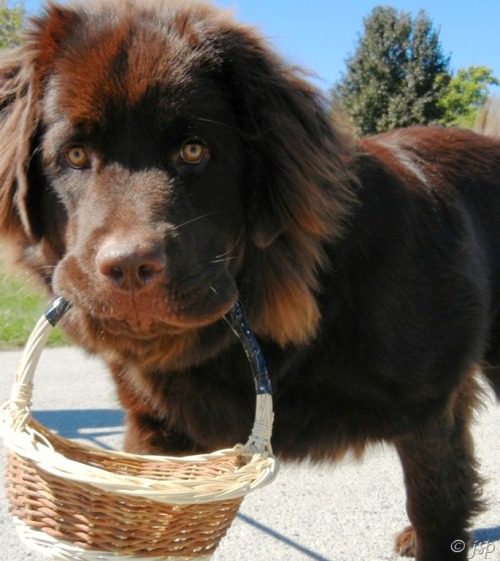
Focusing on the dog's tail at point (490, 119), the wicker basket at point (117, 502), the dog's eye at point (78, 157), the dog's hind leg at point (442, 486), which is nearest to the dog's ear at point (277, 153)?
the dog's eye at point (78, 157)

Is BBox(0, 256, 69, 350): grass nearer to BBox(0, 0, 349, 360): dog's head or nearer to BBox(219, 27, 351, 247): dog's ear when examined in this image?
BBox(0, 0, 349, 360): dog's head

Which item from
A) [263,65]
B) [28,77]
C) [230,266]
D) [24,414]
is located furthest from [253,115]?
[24,414]

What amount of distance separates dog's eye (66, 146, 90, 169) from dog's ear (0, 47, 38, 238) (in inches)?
8.0

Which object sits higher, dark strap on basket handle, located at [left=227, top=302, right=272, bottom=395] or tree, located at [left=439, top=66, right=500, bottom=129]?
dark strap on basket handle, located at [left=227, top=302, right=272, bottom=395]

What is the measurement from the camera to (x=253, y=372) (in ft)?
7.37

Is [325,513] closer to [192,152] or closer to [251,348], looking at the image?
[251,348]

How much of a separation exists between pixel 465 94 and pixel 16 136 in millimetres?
36269

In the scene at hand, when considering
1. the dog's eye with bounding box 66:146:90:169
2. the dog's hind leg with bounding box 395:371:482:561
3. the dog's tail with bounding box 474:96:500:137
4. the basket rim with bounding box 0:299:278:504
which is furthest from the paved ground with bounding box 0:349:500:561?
the dog's tail with bounding box 474:96:500:137

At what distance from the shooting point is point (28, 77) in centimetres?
239

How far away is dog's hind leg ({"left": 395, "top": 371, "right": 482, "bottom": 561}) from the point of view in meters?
2.83

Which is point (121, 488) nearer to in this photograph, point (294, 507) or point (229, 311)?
point (229, 311)

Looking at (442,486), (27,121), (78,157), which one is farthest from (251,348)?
(442,486)

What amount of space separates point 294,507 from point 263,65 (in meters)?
2.20

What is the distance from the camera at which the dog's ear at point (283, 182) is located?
236 centimetres
